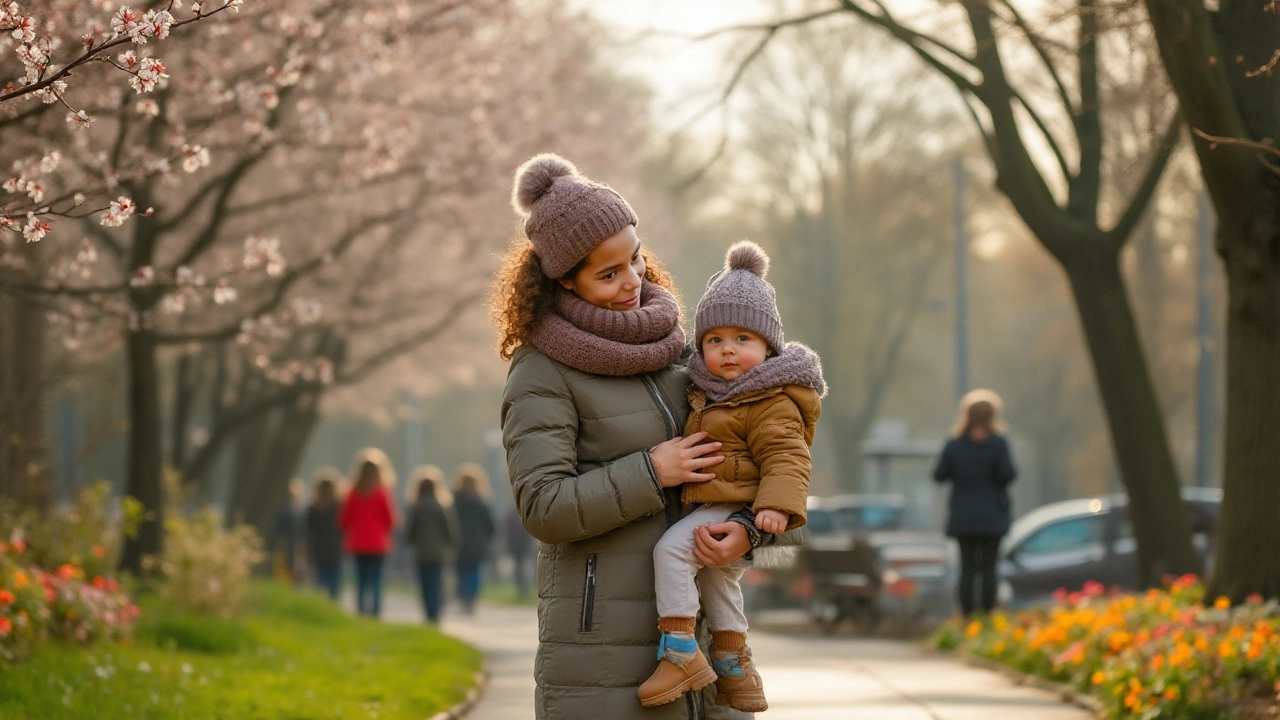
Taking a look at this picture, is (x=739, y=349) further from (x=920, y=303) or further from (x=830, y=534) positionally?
(x=920, y=303)

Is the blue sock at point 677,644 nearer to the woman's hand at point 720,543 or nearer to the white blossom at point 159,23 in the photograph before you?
the woman's hand at point 720,543

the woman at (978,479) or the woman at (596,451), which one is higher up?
the woman at (978,479)

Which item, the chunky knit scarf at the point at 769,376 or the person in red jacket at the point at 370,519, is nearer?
the chunky knit scarf at the point at 769,376

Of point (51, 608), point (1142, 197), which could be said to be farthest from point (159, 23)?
point (1142, 197)

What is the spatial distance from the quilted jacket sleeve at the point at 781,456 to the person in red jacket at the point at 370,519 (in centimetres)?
1323

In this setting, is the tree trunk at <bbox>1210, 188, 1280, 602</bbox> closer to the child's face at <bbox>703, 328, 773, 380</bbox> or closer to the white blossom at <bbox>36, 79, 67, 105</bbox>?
the child's face at <bbox>703, 328, 773, 380</bbox>

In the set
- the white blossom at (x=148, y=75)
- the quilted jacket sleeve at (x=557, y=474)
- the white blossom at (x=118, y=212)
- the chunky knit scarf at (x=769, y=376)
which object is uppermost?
the white blossom at (x=148, y=75)

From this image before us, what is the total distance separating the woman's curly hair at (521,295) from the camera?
4.28 metres

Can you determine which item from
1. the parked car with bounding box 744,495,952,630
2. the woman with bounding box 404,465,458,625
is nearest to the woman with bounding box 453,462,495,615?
the woman with bounding box 404,465,458,625

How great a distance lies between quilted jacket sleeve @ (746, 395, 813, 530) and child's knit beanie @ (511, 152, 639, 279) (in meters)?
0.58

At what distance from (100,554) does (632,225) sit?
8296 mm

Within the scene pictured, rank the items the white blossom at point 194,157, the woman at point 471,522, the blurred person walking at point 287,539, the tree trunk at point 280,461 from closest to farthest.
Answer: the white blossom at point 194,157, the woman at point 471,522, the tree trunk at point 280,461, the blurred person walking at point 287,539

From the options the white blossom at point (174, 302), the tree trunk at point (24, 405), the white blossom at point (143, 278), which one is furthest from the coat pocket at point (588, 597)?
the tree trunk at point (24, 405)

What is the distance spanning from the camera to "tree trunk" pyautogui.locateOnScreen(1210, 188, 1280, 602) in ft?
31.0
